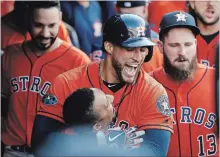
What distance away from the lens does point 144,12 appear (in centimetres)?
329

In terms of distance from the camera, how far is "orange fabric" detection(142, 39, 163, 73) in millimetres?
3116

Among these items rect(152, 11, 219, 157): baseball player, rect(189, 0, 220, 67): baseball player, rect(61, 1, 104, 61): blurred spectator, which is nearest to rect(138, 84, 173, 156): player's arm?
rect(152, 11, 219, 157): baseball player

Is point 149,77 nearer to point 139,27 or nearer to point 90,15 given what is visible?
point 139,27

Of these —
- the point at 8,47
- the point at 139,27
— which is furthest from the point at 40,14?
the point at 139,27

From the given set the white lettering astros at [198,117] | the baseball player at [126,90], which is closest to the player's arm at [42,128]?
the baseball player at [126,90]

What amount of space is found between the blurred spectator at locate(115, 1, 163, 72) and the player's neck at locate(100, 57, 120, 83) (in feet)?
0.45

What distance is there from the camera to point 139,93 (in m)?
3.03

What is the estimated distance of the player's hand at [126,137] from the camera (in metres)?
3.02

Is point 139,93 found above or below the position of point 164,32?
below

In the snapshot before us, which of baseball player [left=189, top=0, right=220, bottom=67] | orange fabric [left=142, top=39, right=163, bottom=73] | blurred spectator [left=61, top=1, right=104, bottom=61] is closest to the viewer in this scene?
orange fabric [left=142, top=39, right=163, bottom=73]

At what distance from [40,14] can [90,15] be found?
292 mm

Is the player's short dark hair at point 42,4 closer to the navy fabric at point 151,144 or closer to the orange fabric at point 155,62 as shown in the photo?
the orange fabric at point 155,62

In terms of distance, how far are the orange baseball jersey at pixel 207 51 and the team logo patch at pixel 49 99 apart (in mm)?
660

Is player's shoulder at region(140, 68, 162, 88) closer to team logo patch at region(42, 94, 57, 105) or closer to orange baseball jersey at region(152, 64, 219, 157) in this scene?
orange baseball jersey at region(152, 64, 219, 157)
